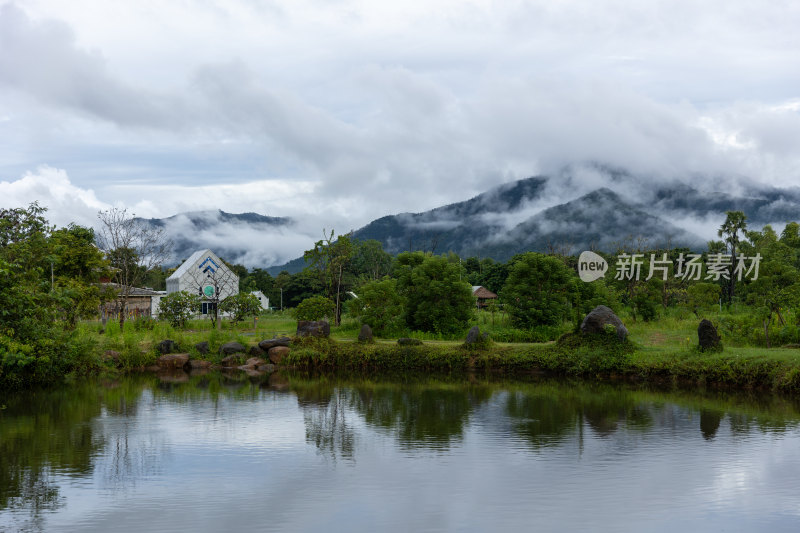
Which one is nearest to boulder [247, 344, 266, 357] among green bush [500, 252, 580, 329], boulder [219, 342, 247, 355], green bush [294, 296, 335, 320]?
boulder [219, 342, 247, 355]

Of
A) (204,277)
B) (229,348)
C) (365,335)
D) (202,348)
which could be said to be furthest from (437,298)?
(204,277)

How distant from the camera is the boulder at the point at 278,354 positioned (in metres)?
22.4

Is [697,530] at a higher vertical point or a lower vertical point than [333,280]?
lower

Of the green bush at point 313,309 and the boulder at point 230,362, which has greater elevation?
the green bush at point 313,309

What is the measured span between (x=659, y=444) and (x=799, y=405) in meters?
5.21

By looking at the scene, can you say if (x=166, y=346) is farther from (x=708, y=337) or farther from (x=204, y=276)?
(x=204, y=276)

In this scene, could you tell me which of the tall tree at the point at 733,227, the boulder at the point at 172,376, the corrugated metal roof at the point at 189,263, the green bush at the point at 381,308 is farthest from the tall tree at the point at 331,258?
the tall tree at the point at 733,227

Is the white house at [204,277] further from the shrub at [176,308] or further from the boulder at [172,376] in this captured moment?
the boulder at [172,376]

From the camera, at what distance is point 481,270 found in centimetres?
5750

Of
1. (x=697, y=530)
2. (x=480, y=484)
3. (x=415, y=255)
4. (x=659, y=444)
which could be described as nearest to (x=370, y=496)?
(x=480, y=484)

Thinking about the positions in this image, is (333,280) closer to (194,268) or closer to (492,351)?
(492,351)

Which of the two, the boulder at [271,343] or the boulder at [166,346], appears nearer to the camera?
the boulder at [166,346]

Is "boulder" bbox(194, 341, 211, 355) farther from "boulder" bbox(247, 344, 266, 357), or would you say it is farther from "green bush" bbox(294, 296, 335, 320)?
"green bush" bbox(294, 296, 335, 320)

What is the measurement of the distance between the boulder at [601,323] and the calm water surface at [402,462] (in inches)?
107
